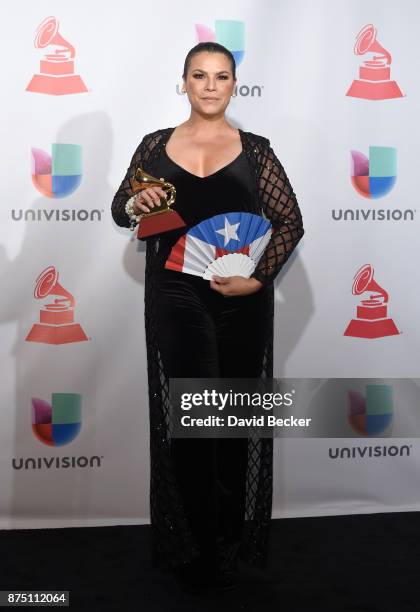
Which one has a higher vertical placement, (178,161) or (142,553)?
(178,161)

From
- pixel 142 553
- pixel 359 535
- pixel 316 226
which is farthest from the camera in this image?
pixel 316 226

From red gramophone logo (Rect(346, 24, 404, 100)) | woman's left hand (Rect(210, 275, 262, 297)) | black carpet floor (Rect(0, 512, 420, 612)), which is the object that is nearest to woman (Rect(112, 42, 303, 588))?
woman's left hand (Rect(210, 275, 262, 297))

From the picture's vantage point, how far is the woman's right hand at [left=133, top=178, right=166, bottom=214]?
2.59 m

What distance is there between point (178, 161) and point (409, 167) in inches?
51.1

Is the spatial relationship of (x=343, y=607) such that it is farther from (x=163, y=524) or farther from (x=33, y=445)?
(x=33, y=445)

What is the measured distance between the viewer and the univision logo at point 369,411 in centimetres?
364

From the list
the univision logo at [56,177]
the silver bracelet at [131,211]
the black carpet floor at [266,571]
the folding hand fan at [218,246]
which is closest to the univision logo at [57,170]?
the univision logo at [56,177]

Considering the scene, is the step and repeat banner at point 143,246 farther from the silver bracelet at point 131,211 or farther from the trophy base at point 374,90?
the silver bracelet at point 131,211

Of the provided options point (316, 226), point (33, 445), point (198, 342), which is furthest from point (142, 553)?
point (316, 226)

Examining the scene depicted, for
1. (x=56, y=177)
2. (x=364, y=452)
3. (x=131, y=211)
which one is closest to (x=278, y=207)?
(x=131, y=211)

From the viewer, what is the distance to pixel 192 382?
271 centimetres

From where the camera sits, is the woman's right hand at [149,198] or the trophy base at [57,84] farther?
the trophy base at [57,84]

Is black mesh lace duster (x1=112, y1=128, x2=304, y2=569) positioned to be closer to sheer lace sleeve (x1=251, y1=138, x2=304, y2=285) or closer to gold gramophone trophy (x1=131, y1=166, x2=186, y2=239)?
sheer lace sleeve (x1=251, y1=138, x2=304, y2=285)

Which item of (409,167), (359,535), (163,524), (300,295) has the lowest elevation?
(359,535)
